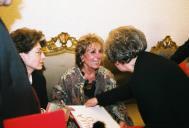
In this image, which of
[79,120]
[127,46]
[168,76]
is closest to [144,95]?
[168,76]

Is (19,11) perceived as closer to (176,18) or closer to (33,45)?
(33,45)

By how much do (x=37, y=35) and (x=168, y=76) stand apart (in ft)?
3.57

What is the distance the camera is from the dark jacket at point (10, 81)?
1.34m

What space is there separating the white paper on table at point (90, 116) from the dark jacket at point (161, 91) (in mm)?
402

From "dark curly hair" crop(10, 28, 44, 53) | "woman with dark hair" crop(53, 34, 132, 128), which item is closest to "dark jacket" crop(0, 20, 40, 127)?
"dark curly hair" crop(10, 28, 44, 53)

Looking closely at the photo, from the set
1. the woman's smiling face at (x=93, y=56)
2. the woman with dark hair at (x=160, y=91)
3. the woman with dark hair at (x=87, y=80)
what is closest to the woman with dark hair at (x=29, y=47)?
the woman with dark hair at (x=87, y=80)

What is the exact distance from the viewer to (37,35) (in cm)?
249

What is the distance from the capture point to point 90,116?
2242 mm

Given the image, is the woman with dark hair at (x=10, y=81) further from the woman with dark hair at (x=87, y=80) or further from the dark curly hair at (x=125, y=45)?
the woman with dark hair at (x=87, y=80)

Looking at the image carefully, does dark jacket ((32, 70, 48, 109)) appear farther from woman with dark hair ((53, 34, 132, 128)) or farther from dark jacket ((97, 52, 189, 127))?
dark jacket ((97, 52, 189, 127))

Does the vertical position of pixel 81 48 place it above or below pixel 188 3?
below

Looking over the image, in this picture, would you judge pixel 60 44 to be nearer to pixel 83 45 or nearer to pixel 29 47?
pixel 83 45

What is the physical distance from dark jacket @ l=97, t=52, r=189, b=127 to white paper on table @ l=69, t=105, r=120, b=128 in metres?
0.40

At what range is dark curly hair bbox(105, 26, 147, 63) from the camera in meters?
2.00
